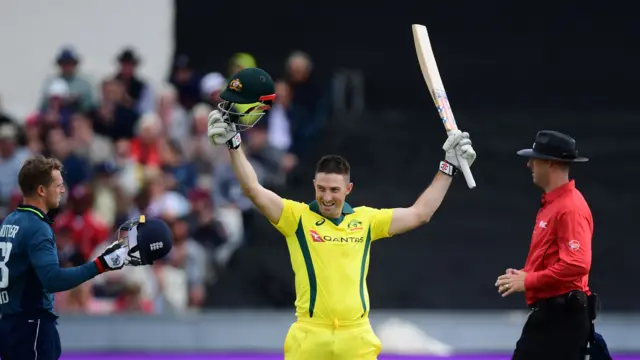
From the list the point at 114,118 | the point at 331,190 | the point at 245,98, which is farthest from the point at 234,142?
the point at 114,118

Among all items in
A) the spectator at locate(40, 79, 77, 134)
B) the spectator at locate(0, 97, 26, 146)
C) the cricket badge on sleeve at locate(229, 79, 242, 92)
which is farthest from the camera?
the spectator at locate(40, 79, 77, 134)

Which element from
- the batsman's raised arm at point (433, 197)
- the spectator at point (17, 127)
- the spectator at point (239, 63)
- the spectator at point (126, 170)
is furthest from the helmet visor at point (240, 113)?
the spectator at point (17, 127)

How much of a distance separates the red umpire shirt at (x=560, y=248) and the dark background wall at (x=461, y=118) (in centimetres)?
656

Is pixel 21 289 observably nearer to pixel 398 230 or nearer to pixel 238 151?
pixel 238 151

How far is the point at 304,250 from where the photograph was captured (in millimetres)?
7699

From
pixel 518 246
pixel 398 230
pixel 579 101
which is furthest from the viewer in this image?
pixel 579 101

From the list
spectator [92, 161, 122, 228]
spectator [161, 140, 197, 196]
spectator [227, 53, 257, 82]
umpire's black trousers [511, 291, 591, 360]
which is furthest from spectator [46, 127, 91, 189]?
umpire's black trousers [511, 291, 591, 360]

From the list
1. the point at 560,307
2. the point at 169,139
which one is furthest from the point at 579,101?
the point at 560,307

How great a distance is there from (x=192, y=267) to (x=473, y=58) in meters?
5.38

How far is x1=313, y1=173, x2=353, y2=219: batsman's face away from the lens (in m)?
7.70

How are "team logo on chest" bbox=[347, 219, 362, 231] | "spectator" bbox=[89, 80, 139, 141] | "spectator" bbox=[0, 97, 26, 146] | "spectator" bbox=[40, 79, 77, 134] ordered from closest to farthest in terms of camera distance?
"team logo on chest" bbox=[347, 219, 362, 231]
"spectator" bbox=[0, 97, 26, 146]
"spectator" bbox=[40, 79, 77, 134]
"spectator" bbox=[89, 80, 139, 141]

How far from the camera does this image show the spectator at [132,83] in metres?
15.4

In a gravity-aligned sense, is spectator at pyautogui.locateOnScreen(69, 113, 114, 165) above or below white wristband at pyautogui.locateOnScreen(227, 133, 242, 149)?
above

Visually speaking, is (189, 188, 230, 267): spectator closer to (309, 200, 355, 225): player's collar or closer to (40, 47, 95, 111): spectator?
(40, 47, 95, 111): spectator
